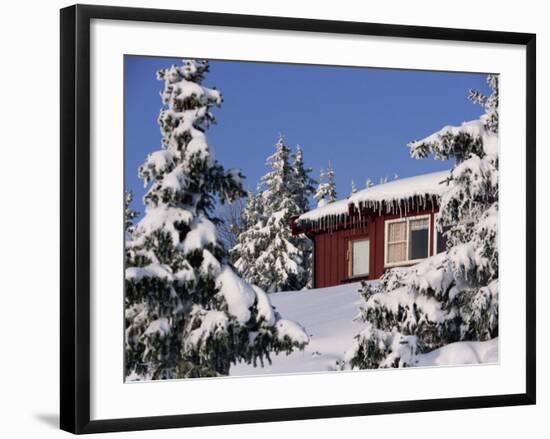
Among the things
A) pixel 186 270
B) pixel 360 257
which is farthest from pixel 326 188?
pixel 186 270

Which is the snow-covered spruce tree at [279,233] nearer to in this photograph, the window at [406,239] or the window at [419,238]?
the window at [406,239]


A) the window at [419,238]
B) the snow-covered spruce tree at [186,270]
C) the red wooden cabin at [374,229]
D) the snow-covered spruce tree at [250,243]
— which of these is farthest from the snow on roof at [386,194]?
the snow-covered spruce tree at [186,270]

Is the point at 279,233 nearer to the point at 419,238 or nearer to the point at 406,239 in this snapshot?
the point at 406,239

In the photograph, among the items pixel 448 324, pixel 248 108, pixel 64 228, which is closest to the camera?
pixel 64 228

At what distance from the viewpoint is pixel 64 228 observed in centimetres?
895

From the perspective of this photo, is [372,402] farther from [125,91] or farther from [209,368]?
[125,91]

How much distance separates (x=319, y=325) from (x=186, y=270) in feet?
3.61

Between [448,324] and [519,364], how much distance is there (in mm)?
737

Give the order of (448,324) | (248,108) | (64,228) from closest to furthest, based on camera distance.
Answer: (64,228), (248,108), (448,324)

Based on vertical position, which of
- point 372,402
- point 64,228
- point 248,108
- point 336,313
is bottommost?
point 372,402

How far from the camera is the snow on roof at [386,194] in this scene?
9812mm

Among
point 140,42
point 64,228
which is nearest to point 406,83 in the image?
point 140,42

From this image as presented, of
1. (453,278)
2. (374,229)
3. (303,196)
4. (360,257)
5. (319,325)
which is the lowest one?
(319,325)

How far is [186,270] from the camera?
9.37 metres
